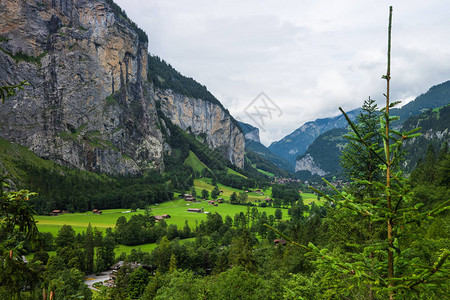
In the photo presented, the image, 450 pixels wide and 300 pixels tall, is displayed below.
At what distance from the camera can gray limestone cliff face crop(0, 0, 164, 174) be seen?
119 metres

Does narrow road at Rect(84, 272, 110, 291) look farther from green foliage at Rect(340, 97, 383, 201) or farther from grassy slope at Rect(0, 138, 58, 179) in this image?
grassy slope at Rect(0, 138, 58, 179)

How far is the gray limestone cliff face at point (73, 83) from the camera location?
119 meters

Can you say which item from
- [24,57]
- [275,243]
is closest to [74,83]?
[24,57]

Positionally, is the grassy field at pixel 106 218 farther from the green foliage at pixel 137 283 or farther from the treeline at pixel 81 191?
the green foliage at pixel 137 283

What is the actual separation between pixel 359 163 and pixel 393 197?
11207 millimetres

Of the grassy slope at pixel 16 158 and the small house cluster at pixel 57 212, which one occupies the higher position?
the grassy slope at pixel 16 158

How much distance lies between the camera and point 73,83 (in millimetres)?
134375

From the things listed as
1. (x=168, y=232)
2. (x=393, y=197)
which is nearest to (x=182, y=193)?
(x=168, y=232)

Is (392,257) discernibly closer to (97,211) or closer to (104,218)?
(104,218)

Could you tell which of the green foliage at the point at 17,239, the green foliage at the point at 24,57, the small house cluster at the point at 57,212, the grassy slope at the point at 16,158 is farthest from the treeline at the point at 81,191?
the green foliage at the point at 17,239

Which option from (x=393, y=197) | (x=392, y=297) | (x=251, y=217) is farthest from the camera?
(x=251, y=217)

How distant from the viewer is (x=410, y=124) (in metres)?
169

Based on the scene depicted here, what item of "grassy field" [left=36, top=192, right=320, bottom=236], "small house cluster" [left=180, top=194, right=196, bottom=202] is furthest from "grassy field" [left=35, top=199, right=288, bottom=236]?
"small house cluster" [left=180, top=194, right=196, bottom=202]

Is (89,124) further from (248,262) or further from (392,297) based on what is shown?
(392,297)
